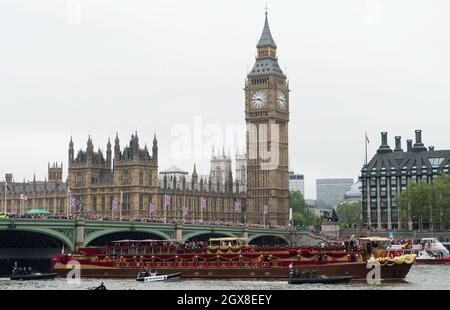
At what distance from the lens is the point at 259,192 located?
616 feet

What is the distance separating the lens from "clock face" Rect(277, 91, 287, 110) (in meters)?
190

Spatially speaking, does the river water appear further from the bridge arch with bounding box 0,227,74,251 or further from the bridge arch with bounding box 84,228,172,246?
the bridge arch with bounding box 84,228,172,246

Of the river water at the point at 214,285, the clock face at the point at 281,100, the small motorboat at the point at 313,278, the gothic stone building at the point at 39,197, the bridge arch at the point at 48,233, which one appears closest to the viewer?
the river water at the point at 214,285

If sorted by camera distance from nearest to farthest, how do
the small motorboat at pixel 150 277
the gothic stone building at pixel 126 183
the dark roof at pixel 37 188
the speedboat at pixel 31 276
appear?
the small motorboat at pixel 150 277, the speedboat at pixel 31 276, the gothic stone building at pixel 126 183, the dark roof at pixel 37 188

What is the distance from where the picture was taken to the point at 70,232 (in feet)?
301

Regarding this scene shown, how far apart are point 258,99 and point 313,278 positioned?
12026cm

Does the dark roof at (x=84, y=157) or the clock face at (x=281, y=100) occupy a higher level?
the clock face at (x=281, y=100)

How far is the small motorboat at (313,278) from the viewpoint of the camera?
70125 millimetres

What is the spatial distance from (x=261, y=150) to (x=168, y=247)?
105 metres

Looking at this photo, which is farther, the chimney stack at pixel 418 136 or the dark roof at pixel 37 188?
the chimney stack at pixel 418 136

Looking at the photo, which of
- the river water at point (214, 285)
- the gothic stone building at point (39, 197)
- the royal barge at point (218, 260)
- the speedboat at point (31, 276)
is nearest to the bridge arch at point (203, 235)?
the royal barge at point (218, 260)

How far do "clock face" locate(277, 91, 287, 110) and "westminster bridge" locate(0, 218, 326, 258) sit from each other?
68.4 metres

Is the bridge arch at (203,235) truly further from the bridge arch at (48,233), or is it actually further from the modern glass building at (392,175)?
the modern glass building at (392,175)

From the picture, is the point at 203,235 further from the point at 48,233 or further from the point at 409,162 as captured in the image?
the point at 409,162
